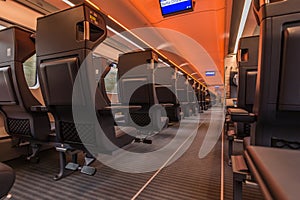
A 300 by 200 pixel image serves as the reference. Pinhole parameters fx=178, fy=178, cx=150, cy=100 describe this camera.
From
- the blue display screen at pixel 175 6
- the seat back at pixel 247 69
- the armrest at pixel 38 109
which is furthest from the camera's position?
the blue display screen at pixel 175 6

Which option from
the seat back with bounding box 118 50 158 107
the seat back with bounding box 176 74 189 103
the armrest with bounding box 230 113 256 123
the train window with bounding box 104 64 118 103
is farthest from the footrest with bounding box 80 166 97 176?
the seat back with bounding box 176 74 189 103

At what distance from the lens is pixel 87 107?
145 centimetres

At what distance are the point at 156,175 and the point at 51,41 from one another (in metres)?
1.69

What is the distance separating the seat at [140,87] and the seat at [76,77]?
1.16m

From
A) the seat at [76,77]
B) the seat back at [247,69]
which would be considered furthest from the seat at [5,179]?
the seat back at [247,69]

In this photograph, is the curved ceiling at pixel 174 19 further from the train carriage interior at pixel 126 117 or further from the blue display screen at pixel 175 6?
the blue display screen at pixel 175 6

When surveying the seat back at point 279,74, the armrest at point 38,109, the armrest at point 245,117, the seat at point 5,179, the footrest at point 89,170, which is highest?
the seat back at point 279,74

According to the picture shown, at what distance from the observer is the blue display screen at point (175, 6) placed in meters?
3.90

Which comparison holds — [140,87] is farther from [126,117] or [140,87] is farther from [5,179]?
[5,179]

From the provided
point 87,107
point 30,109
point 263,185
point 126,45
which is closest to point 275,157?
point 263,185

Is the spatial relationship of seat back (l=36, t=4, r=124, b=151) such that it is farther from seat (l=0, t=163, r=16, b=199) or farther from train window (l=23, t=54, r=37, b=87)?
train window (l=23, t=54, r=37, b=87)

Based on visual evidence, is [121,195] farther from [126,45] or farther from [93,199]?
[126,45]

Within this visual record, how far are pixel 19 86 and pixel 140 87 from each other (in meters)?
1.55

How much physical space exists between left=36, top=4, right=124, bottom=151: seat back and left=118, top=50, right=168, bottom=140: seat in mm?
1170
